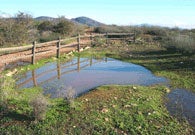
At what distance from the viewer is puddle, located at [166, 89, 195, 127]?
29.3 ft

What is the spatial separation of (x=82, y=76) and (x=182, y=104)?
5549mm

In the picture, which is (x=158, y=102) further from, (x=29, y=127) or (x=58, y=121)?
(x=29, y=127)

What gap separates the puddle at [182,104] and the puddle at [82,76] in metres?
1.93

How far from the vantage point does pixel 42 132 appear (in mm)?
7324

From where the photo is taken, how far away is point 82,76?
14055 mm

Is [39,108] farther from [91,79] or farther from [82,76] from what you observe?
[82,76]

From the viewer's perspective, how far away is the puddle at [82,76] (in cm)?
1205

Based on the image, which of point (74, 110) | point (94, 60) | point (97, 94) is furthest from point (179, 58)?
point (74, 110)

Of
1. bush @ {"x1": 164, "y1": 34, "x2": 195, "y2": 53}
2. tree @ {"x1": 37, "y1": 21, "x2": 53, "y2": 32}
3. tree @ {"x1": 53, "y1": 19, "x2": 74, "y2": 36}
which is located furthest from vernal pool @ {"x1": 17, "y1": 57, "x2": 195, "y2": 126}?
tree @ {"x1": 37, "y1": 21, "x2": 53, "y2": 32}

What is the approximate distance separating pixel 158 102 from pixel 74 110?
3038 mm

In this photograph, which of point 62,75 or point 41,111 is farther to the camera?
point 62,75

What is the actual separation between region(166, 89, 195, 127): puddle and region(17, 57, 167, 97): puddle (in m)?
1.93

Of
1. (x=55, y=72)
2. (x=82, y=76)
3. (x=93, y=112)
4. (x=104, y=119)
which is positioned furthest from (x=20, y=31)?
(x=104, y=119)

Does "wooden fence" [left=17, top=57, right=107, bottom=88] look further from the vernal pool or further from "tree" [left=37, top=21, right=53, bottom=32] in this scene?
"tree" [left=37, top=21, right=53, bottom=32]
